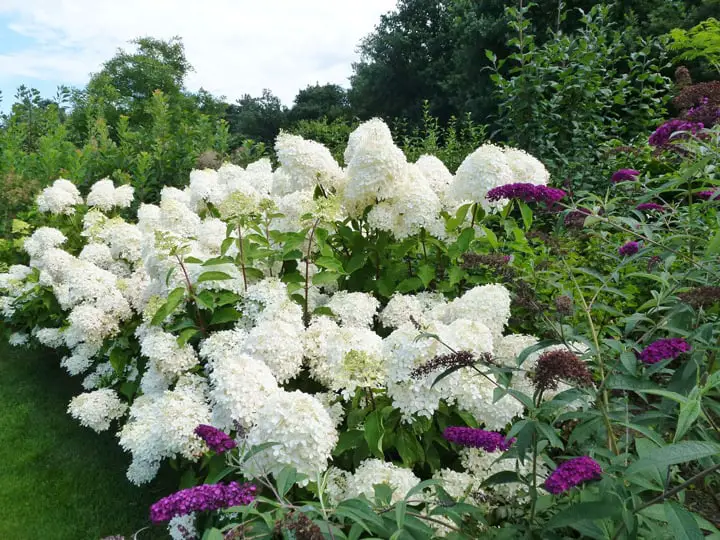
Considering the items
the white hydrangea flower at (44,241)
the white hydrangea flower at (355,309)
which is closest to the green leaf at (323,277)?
the white hydrangea flower at (355,309)

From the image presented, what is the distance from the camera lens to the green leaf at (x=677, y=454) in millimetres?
945

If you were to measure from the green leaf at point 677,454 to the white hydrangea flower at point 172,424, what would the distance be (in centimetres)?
191

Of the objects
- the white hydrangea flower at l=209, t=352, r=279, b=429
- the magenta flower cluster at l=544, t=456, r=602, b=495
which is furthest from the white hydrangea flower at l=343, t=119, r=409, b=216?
the magenta flower cluster at l=544, t=456, r=602, b=495

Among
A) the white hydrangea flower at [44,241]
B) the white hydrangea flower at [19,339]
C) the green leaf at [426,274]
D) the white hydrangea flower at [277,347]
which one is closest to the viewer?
the white hydrangea flower at [277,347]

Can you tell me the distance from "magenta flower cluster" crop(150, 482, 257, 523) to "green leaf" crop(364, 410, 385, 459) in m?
0.66

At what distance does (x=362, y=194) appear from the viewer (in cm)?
305

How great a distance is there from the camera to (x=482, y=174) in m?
2.90

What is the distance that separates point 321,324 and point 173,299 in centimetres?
79

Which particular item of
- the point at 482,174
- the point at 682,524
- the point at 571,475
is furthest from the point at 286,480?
the point at 482,174

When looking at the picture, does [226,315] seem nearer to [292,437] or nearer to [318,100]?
[292,437]

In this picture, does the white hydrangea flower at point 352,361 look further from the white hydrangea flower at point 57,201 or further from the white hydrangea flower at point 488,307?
the white hydrangea flower at point 57,201

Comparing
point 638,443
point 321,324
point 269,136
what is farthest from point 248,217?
point 269,136

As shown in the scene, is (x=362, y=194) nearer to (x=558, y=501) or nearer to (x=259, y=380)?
(x=259, y=380)

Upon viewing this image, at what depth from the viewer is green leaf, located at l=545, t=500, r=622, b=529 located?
3.81 ft
